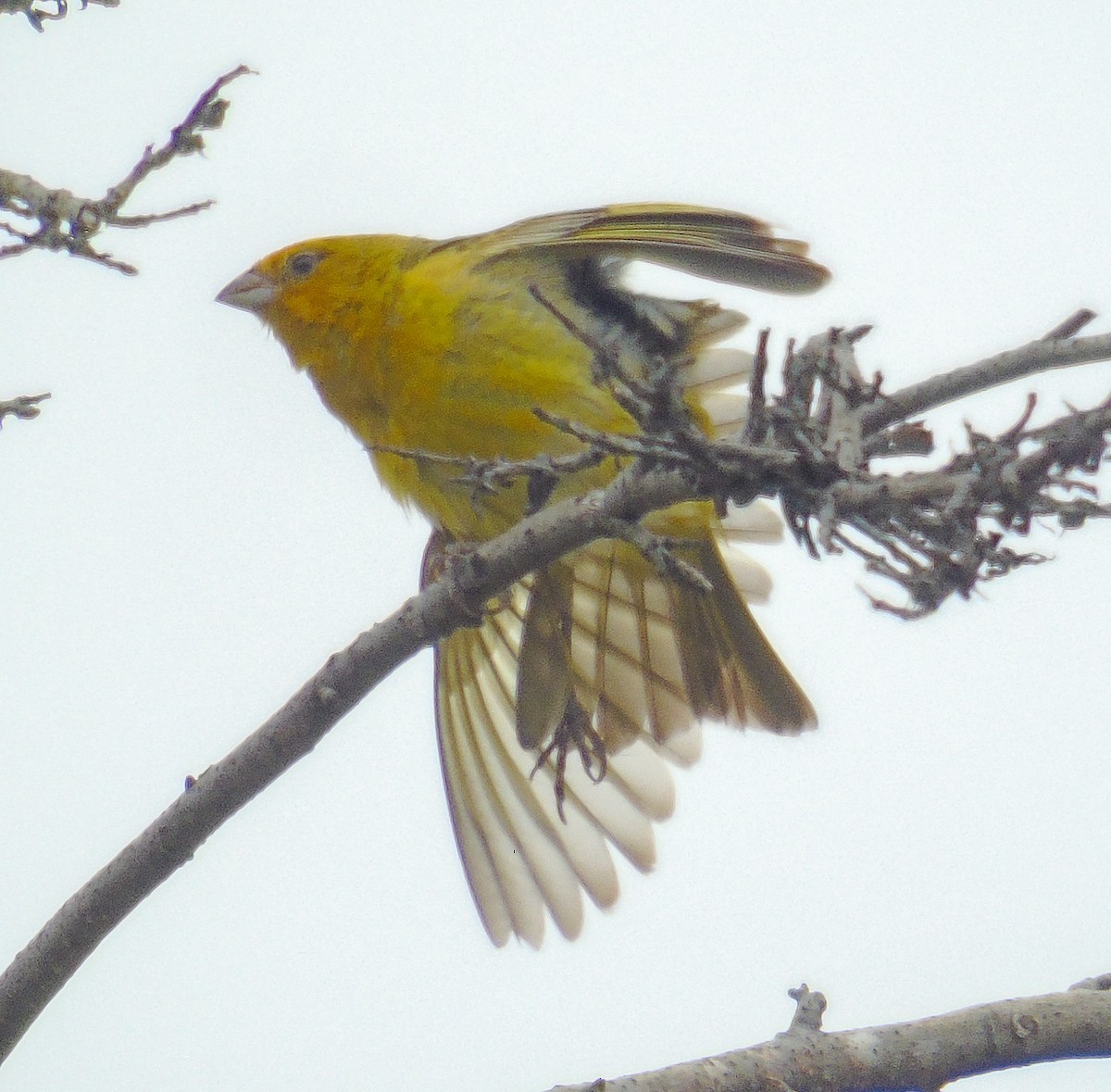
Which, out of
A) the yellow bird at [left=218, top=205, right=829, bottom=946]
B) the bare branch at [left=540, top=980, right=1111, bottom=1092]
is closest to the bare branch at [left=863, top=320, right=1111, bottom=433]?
the bare branch at [left=540, top=980, right=1111, bottom=1092]

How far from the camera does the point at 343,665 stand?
3.40 metres

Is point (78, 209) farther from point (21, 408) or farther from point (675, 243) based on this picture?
point (675, 243)

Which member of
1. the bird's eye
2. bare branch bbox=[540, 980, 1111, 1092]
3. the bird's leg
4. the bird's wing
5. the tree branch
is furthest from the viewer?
the bird's eye

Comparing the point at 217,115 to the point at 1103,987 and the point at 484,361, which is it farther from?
the point at 1103,987

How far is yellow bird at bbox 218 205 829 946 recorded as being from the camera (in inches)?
180

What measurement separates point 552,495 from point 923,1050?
7.29 ft

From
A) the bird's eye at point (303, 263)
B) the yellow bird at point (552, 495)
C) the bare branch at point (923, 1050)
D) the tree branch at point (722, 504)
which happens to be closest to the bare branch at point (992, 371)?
the tree branch at point (722, 504)

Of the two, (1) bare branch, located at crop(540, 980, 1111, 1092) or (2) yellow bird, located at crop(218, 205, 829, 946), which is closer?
(1) bare branch, located at crop(540, 980, 1111, 1092)

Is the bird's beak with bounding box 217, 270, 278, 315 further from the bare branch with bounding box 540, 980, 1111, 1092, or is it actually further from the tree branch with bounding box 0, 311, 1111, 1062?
the bare branch with bounding box 540, 980, 1111, 1092

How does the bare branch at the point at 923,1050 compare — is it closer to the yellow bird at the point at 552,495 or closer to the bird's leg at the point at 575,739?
the bird's leg at the point at 575,739

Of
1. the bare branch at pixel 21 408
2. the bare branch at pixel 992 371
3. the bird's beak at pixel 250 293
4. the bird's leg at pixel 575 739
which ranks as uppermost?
the bird's beak at pixel 250 293

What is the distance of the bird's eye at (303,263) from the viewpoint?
5.84 metres

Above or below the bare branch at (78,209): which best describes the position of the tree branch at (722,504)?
below

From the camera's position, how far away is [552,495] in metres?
4.81
